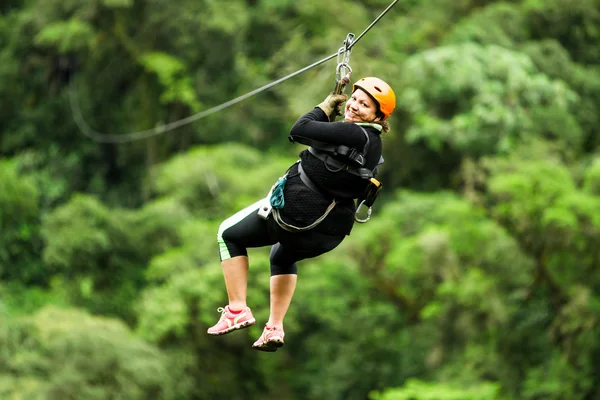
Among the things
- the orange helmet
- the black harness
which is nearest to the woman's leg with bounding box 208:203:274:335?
the black harness

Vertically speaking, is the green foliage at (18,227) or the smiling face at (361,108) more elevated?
the green foliage at (18,227)

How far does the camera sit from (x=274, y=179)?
55.8 feet

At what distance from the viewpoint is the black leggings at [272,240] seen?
443 cm

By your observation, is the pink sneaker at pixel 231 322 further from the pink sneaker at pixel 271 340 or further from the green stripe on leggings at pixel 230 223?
the green stripe on leggings at pixel 230 223

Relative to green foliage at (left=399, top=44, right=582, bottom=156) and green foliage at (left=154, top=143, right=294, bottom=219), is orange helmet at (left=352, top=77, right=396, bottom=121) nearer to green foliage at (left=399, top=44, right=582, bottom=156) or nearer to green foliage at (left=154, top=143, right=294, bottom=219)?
green foliage at (left=399, top=44, right=582, bottom=156)

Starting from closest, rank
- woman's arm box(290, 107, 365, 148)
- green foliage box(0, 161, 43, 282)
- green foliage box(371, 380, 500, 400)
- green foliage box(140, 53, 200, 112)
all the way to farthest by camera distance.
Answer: woman's arm box(290, 107, 365, 148) < green foliage box(371, 380, 500, 400) < green foliage box(0, 161, 43, 282) < green foliage box(140, 53, 200, 112)

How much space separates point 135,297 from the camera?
59.3 feet

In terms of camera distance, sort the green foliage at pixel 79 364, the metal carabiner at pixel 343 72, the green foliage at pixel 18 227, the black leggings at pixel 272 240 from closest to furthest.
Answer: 1. the metal carabiner at pixel 343 72
2. the black leggings at pixel 272 240
3. the green foliage at pixel 79 364
4. the green foliage at pixel 18 227

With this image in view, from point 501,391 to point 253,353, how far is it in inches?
158

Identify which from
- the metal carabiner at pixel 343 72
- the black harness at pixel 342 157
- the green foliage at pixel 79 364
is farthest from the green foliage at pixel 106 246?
the black harness at pixel 342 157

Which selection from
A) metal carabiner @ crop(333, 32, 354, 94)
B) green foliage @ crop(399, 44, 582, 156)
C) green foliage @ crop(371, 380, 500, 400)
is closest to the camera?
metal carabiner @ crop(333, 32, 354, 94)

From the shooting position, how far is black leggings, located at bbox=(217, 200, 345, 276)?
4.43 meters

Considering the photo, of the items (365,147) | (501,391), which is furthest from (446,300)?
(365,147)

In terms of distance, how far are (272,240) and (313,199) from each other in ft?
1.04
